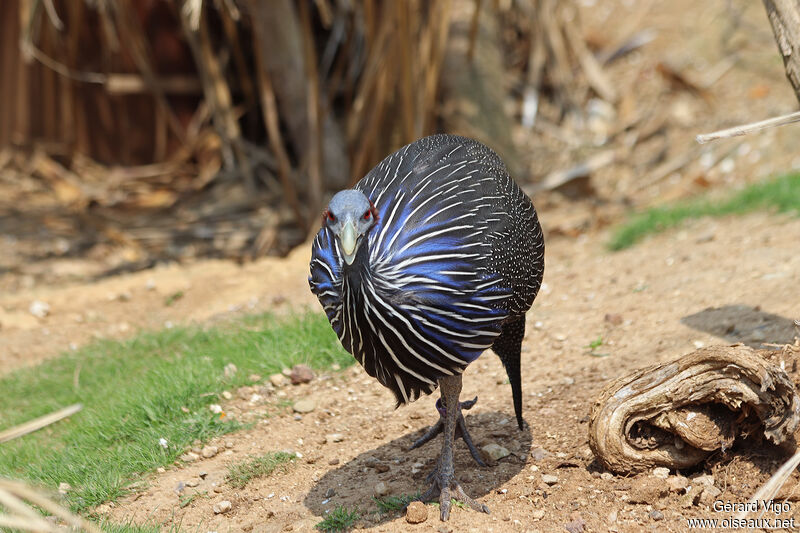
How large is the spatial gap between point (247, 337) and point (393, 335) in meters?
2.07

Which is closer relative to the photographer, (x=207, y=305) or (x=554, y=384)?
(x=554, y=384)

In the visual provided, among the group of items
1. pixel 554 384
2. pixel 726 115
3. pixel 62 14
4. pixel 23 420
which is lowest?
pixel 23 420

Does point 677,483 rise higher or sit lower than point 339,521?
higher

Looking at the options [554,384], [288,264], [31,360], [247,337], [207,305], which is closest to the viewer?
[554,384]

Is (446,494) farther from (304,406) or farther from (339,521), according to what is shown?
(304,406)

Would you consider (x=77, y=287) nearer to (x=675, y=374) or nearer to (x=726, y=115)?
(x=675, y=374)

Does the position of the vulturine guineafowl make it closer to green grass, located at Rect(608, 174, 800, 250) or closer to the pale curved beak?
the pale curved beak

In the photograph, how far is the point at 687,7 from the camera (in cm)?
903

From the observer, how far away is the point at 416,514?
3.11 m

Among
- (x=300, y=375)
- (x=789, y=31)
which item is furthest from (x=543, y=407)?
(x=789, y=31)

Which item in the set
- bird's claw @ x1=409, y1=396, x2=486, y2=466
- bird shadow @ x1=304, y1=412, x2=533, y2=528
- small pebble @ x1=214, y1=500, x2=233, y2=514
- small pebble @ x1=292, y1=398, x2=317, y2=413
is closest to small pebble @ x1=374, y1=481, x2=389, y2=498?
bird shadow @ x1=304, y1=412, x2=533, y2=528

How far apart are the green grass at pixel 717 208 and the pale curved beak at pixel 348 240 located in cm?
373

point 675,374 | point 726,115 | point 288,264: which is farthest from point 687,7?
point 675,374

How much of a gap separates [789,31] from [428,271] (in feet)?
5.09
